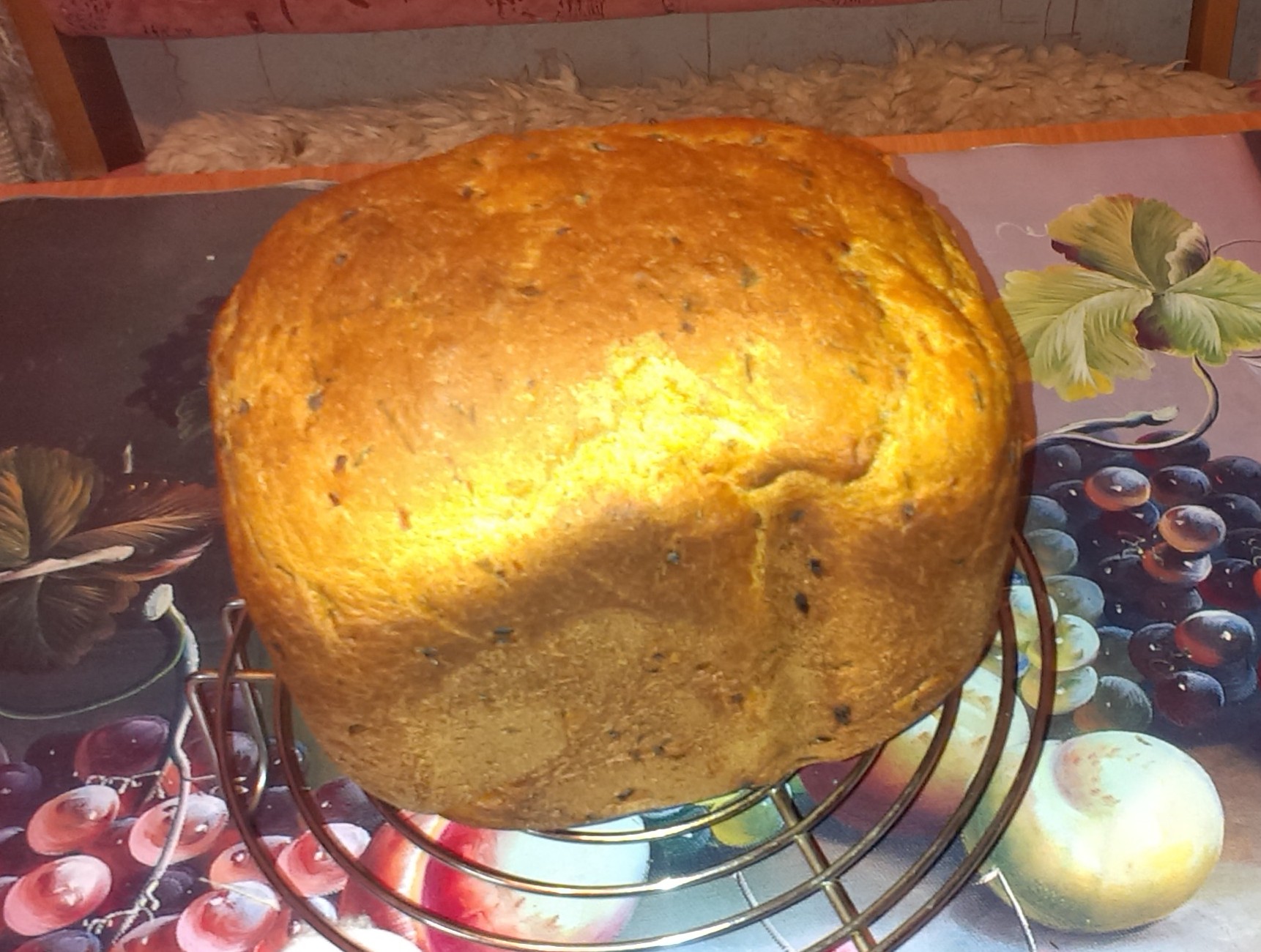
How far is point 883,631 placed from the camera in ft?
2.14

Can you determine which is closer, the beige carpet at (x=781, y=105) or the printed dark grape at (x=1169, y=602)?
the printed dark grape at (x=1169, y=602)

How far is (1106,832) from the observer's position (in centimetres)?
73

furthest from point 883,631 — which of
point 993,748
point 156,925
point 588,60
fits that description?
point 588,60

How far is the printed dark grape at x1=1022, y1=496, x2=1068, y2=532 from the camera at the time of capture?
0.92m

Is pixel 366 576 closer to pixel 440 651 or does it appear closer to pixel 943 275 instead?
pixel 440 651

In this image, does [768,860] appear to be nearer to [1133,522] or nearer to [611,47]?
[1133,522]

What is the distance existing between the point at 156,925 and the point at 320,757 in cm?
15

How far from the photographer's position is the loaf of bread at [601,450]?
1.85ft

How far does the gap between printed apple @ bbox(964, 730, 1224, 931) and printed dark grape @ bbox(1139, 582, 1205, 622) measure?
4.6 inches

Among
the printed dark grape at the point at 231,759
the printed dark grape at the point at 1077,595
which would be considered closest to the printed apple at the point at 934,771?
the printed dark grape at the point at 1077,595

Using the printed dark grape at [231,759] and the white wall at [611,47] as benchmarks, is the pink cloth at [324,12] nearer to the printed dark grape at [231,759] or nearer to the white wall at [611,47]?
the white wall at [611,47]

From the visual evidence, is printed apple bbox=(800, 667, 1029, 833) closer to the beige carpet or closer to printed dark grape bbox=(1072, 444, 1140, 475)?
printed dark grape bbox=(1072, 444, 1140, 475)

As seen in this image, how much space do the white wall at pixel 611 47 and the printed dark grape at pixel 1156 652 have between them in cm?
127

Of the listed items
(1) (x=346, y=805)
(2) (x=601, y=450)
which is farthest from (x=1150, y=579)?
(1) (x=346, y=805)
